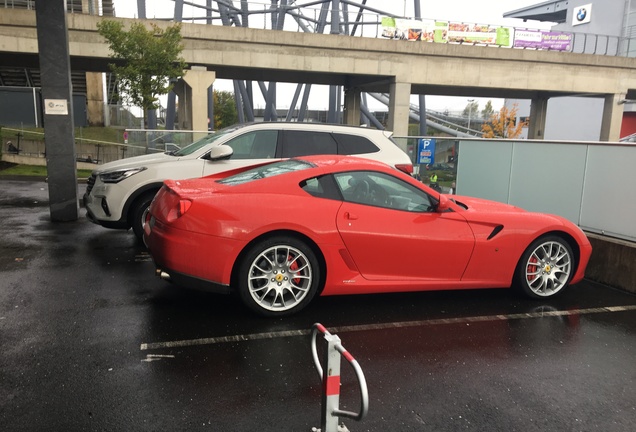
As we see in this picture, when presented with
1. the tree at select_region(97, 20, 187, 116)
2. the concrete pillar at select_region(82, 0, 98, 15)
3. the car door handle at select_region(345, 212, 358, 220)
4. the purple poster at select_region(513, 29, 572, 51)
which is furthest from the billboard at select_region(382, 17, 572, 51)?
the car door handle at select_region(345, 212, 358, 220)

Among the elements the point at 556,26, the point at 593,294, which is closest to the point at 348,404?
the point at 593,294

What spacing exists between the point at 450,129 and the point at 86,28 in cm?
5115

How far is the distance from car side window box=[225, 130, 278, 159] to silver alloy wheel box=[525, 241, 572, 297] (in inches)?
158

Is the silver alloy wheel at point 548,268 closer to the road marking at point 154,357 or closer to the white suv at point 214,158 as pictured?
the white suv at point 214,158

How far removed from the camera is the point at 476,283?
522 centimetres

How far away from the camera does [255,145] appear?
773 cm

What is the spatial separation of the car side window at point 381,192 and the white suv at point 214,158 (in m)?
2.69

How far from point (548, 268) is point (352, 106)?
96.8 feet

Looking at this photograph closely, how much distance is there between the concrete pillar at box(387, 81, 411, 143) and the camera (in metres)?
28.6

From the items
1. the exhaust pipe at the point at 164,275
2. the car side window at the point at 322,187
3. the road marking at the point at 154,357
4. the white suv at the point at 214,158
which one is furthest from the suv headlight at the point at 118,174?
the road marking at the point at 154,357

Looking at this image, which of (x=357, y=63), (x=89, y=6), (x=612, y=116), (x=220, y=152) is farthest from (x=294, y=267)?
(x=612, y=116)

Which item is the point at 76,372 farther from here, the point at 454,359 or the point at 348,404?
the point at 454,359

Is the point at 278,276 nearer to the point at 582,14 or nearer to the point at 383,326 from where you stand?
the point at 383,326

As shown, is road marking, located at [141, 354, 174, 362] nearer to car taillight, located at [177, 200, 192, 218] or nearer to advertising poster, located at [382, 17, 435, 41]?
car taillight, located at [177, 200, 192, 218]
